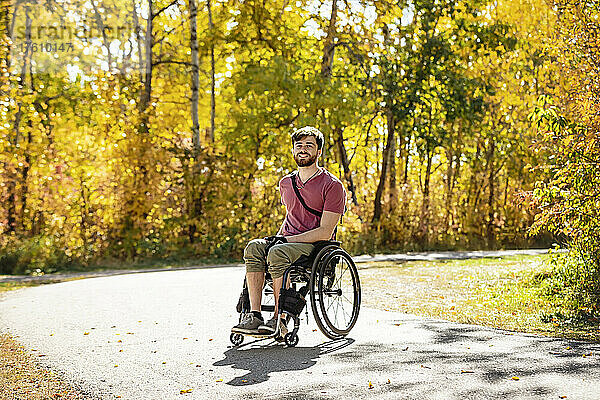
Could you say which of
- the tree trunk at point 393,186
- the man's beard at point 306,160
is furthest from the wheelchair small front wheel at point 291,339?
the tree trunk at point 393,186

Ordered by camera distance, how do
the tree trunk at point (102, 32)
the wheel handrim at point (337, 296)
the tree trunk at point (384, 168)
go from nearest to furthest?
A: the wheel handrim at point (337, 296), the tree trunk at point (384, 168), the tree trunk at point (102, 32)

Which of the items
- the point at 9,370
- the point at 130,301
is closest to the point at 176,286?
the point at 130,301

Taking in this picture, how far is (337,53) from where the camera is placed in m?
23.6

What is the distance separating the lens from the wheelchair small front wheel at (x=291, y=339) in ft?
21.1

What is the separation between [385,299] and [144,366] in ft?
14.5

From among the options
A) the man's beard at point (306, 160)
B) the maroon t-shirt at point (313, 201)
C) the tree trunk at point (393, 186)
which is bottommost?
the maroon t-shirt at point (313, 201)

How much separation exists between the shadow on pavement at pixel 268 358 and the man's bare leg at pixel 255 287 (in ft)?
1.15

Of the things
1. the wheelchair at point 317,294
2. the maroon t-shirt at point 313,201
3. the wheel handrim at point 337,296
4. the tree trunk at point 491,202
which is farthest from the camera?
the tree trunk at point 491,202

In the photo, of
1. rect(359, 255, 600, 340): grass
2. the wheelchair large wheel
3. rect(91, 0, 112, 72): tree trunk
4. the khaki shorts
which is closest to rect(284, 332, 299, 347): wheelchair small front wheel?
the wheelchair large wheel

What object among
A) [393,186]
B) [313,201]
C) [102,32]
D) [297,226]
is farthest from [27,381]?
[102,32]

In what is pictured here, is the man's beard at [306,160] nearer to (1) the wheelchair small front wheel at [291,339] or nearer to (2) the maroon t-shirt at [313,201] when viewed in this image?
(2) the maroon t-shirt at [313,201]

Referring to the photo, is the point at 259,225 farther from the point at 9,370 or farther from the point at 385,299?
the point at 9,370

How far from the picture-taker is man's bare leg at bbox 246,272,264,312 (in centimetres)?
659

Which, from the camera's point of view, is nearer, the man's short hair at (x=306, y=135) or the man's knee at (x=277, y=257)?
the man's knee at (x=277, y=257)
